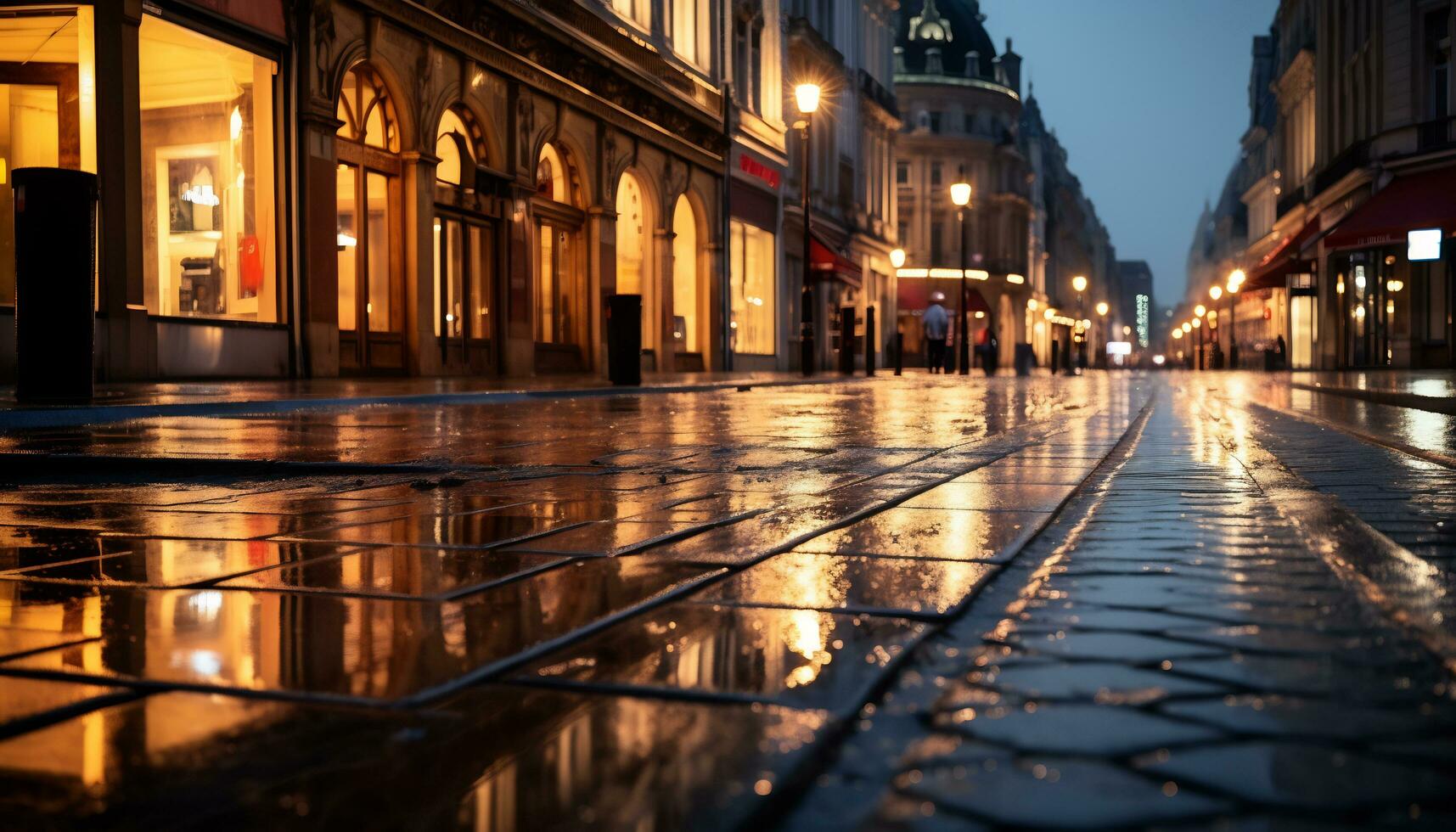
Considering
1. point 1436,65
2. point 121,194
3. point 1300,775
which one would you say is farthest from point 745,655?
point 1436,65

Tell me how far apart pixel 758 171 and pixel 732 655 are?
3694cm

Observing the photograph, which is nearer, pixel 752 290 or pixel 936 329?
pixel 936 329

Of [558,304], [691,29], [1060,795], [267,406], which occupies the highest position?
[691,29]

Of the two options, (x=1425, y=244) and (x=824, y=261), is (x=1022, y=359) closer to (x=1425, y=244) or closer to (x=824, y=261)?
(x=824, y=261)

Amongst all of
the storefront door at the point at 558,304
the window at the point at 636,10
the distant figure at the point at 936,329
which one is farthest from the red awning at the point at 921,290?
the storefront door at the point at 558,304

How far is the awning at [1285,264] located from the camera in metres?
42.6

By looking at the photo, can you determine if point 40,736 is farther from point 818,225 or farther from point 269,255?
point 818,225

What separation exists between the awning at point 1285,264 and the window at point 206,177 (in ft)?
112

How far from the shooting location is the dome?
8575cm

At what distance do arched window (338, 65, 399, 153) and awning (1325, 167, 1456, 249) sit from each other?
23066mm

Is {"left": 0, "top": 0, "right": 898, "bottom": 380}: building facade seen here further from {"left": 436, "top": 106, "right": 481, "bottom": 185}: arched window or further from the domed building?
the domed building

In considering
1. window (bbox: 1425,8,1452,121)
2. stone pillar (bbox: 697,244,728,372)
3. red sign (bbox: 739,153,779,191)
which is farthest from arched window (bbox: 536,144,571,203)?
window (bbox: 1425,8,1452,121)

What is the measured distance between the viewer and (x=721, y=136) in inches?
1347

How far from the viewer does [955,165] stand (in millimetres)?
84688
